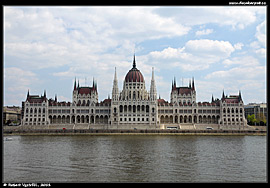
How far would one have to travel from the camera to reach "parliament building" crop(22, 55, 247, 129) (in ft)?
325

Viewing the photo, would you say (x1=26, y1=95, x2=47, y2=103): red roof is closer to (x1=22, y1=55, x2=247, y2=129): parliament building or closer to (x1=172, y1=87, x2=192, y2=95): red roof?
(x1=22, y1=55, x2=247, y2=129): parliament building

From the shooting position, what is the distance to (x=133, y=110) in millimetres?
100875

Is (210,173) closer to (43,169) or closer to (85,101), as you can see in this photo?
(43,169)

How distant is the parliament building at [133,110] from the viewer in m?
99.0

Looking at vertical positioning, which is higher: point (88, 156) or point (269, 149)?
point (269, 149)

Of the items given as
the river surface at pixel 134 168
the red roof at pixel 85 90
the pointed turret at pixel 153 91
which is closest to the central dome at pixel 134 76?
the pointed turret at pixel 153 91

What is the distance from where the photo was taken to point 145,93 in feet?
364

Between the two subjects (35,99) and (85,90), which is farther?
(85,90)

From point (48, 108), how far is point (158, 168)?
276 feet

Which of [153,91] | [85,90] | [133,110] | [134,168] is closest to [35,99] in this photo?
[85,90]

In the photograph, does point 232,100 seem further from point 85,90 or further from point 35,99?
point 35,99

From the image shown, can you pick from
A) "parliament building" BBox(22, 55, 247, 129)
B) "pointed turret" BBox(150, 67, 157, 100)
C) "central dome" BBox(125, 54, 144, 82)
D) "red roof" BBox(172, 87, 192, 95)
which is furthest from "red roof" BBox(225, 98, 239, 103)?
"central dome" BBox(125, 54, 144, 82)
